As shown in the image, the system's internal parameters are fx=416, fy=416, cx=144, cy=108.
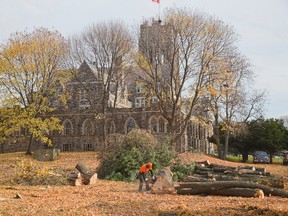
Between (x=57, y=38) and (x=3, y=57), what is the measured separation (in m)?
5.54

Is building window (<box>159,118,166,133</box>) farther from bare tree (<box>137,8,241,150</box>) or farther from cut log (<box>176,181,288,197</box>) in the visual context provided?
cut log (<box>176,181,288,197</box>)

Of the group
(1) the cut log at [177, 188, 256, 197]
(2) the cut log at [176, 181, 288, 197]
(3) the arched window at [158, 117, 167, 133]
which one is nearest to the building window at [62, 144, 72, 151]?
(3) the arched window at [158, 117, 167, 133]

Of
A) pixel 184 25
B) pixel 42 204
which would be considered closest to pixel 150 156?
pixel 42 204

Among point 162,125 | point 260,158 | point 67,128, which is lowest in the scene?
point 260,158

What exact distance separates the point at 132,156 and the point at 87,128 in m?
32.7

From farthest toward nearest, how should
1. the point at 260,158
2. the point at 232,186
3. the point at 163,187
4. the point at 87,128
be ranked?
1. the point at 87,128
2. the point at 260,158
3. the point at 163,187
4. the point at 232,186

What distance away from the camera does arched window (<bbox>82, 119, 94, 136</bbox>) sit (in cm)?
5323

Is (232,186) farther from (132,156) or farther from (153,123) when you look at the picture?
(153,123)

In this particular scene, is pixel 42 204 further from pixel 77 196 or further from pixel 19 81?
pixel 19 81

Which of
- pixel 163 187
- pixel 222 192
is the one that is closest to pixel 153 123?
pixel 163 187

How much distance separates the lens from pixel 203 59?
34469mm

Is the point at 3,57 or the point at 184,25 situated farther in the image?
the point at 3,57

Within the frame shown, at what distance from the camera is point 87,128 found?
177 ft

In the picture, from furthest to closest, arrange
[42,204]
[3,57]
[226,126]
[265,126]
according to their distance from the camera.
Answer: [265,126] < [226,126] < [3,57] < [42,204]
